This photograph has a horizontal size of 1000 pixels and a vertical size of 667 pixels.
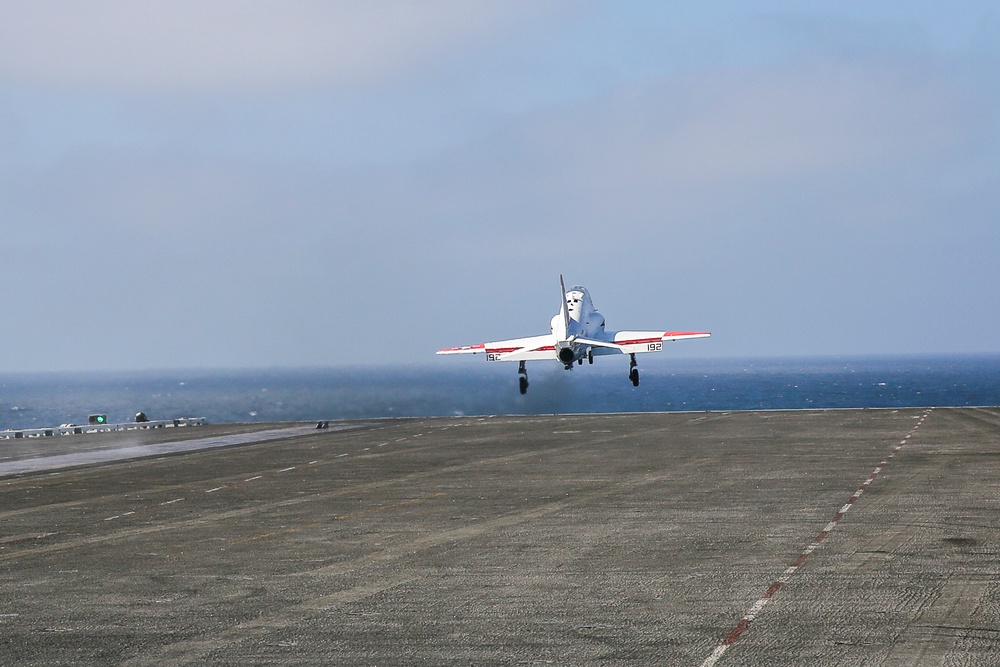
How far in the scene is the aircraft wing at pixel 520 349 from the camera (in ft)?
250

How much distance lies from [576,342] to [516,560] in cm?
5006

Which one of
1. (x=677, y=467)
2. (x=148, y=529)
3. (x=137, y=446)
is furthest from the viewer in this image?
(x=137, y=446)

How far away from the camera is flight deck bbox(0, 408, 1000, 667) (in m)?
14.2

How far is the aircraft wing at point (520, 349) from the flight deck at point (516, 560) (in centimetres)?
3120

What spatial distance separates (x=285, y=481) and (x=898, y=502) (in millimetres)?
19651

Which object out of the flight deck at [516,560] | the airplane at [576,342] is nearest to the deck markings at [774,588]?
the flight deck at [516,560]

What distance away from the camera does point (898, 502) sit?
27.6 metres

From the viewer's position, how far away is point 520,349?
77562mm

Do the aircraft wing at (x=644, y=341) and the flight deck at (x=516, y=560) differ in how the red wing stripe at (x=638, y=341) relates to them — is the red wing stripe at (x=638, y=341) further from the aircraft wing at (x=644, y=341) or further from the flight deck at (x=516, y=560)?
the flight deck at (x=516, y=560)

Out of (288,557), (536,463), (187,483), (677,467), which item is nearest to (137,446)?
(187,483)

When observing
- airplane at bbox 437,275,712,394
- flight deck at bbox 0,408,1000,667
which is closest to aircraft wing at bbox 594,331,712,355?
airplane at bbox 437,275,712,394

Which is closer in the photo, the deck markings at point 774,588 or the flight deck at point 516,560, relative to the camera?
the deck markings at point 774,588

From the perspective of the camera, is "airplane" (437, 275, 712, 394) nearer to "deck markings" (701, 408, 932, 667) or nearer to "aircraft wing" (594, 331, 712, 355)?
"aircraft wing" (594, 331, 712, 355)

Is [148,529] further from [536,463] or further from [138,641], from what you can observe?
[536,463]
